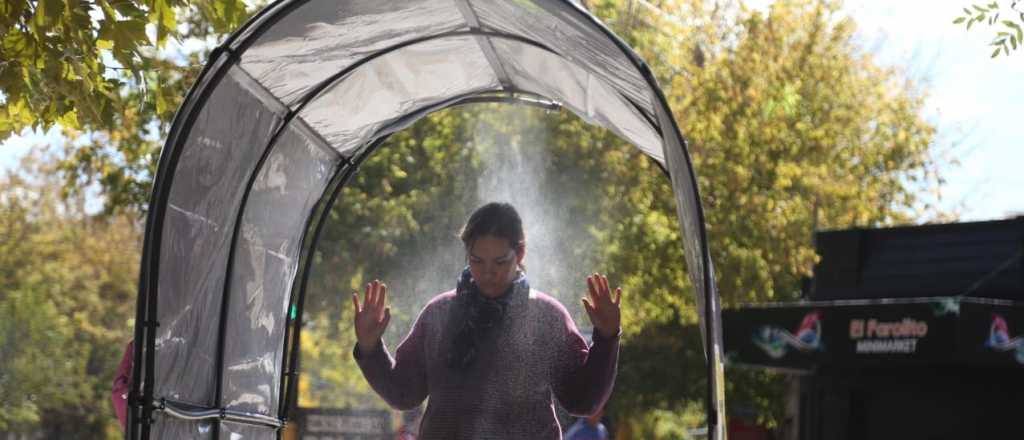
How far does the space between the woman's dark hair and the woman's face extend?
2 centimetres

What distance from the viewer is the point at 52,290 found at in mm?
43188

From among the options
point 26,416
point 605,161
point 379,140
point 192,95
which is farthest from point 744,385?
point 192,95

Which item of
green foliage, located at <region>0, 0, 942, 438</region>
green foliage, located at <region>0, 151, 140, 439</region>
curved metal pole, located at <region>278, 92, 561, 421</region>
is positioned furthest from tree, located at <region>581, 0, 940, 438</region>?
green foliage, located at <region>0, 151, 140, 439</region>

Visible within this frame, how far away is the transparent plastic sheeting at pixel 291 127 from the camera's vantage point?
20.8 feet

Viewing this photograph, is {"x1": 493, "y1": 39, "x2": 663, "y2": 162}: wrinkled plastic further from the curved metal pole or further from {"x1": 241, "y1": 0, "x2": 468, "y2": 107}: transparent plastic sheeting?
{"x1": 241, "y1": 0, "x2": 468, "y2": 107}: transparent plastic sheeting

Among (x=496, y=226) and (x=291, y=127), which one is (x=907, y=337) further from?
(x=496, y=226)

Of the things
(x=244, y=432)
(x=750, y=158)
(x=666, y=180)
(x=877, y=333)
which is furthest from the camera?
(x=750, y=158)

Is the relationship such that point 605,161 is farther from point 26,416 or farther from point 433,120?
point 26,416

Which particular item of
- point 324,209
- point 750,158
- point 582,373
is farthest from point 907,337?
point 582,373

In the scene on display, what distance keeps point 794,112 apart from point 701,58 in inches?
78.4

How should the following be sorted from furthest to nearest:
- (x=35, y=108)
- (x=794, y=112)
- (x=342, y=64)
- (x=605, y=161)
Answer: (x=794, y=112)
(x=605, y=161)
(x=35, y=108)
(x=342, y=64)

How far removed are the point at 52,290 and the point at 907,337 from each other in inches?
1172

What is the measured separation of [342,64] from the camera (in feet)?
24.1

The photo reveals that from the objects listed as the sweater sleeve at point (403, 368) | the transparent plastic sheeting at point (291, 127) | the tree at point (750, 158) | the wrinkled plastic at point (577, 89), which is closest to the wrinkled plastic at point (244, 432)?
the transparent plastic sheeting at point (291, 127)
